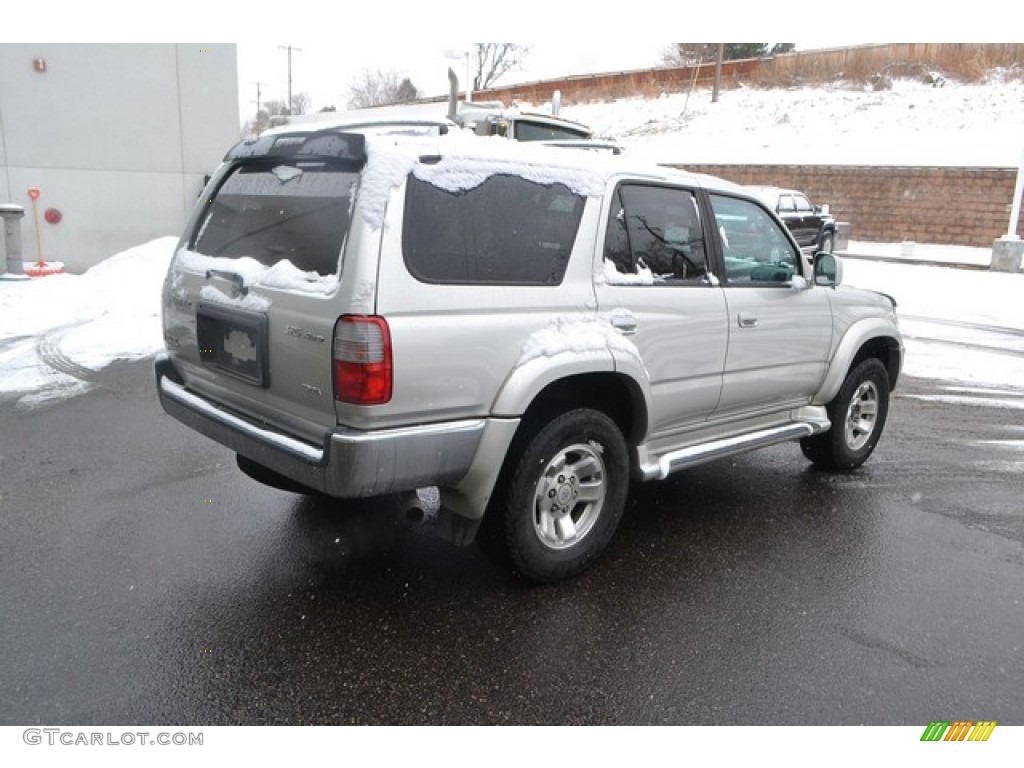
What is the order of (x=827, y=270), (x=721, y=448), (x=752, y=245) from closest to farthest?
(x=721, y=448) < (x=752, y=245) < (x=827, y=270)

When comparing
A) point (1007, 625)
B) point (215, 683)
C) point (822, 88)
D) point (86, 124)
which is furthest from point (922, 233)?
point (215, 683)

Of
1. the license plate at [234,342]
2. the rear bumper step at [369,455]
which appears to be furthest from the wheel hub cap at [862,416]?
the license plate at [234,342]

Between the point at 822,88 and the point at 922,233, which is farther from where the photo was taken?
the point at 822,88

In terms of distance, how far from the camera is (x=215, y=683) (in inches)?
110

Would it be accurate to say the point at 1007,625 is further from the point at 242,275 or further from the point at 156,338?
the point at 156,338

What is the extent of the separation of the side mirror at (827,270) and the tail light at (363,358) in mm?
3098

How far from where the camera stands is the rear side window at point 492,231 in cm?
298

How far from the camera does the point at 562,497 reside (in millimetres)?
3578

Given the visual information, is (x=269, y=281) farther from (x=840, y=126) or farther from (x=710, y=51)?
(x=710, y=51)

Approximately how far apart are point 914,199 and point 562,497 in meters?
28.7

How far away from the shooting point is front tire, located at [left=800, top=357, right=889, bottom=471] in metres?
5.16

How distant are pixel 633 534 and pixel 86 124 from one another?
41.6 ft
